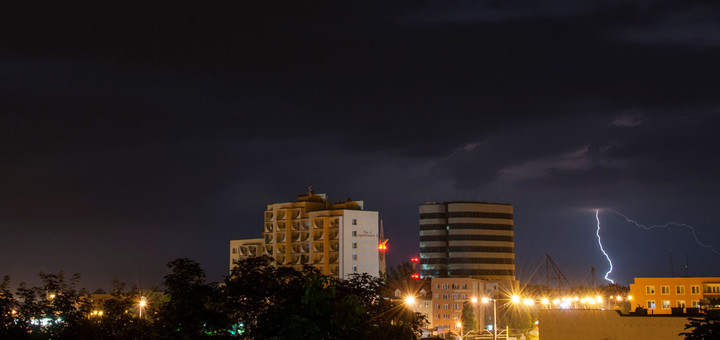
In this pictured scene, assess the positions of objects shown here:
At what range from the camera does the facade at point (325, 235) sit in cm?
15950

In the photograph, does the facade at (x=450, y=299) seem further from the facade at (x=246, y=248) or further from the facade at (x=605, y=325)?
the facade at (x=605, y=325)

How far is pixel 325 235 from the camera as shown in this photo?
160 meters

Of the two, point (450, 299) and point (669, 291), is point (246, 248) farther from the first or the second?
point (669, 291)

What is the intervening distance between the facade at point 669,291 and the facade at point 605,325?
65770 mm

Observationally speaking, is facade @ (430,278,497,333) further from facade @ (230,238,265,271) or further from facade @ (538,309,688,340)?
facade @ (538,309,688,340)

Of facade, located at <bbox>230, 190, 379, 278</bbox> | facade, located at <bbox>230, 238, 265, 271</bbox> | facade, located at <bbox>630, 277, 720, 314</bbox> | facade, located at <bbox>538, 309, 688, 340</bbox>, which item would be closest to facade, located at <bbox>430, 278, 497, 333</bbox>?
facade, located at <bbox>230, 190, 379, 278</bbox>

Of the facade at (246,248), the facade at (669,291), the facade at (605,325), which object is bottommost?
the facade at (605,325)

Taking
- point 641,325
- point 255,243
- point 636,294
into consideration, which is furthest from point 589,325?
point 255,243

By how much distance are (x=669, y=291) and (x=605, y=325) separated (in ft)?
231

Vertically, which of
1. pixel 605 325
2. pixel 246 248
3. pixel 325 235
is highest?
pixel 325 235

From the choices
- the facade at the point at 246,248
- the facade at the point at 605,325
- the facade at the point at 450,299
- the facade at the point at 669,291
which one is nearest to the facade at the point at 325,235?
the facade at the point at 246,248

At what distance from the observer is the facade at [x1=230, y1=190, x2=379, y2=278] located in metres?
160

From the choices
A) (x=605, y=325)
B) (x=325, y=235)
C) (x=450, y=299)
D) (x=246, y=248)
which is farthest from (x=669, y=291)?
(x=246, y=248)

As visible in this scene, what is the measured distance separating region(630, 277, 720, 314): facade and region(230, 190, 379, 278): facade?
55908 mm
